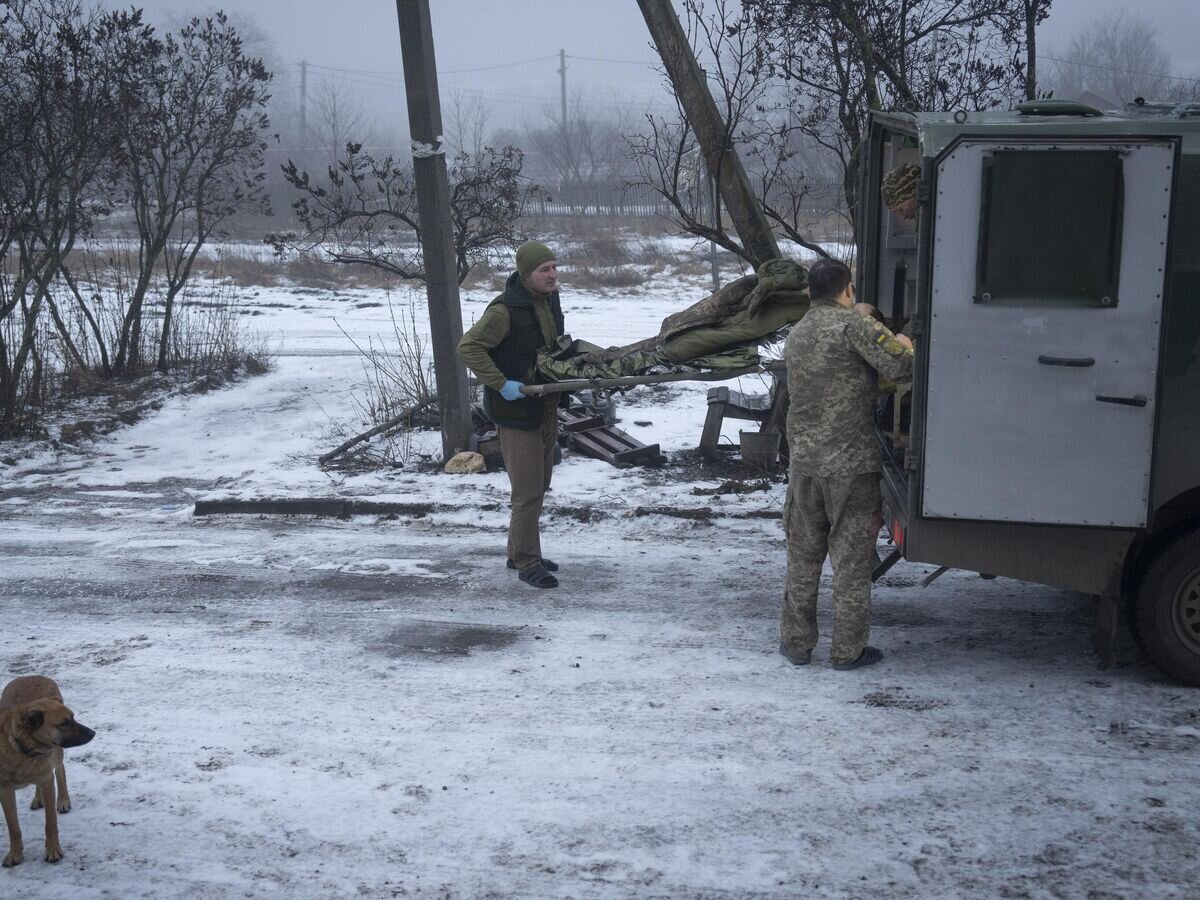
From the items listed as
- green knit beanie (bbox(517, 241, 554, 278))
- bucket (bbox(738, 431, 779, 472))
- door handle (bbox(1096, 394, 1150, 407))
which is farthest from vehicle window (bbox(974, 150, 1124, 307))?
bucket (bbox(738, 431, 779, 472))

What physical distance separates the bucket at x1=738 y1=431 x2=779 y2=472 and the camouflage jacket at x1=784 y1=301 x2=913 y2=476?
357 centimetres

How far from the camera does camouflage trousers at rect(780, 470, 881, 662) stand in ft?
16.5

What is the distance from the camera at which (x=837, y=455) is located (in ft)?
16.3

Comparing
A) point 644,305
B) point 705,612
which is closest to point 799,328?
point 705,612

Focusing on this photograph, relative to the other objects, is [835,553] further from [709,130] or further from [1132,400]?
[709,130]

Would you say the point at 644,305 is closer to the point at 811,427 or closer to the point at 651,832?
the point at 811,427

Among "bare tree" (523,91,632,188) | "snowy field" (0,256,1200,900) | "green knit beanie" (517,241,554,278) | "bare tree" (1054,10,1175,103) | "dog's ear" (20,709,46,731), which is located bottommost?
"snowy field" (0,256,1200,900)

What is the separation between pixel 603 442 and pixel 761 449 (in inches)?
57.5

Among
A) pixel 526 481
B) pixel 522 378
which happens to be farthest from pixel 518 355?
pixel 526 481

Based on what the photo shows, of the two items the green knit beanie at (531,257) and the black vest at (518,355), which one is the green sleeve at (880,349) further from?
the black vest at (518,355)

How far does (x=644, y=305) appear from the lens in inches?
853

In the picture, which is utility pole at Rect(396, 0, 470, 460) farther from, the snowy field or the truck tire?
the truck tire

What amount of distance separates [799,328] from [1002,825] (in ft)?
7.42

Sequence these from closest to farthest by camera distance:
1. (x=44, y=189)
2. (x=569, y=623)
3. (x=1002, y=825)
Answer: (x=1002, y=825), (x=569, y=623), (x=44, y=189)
